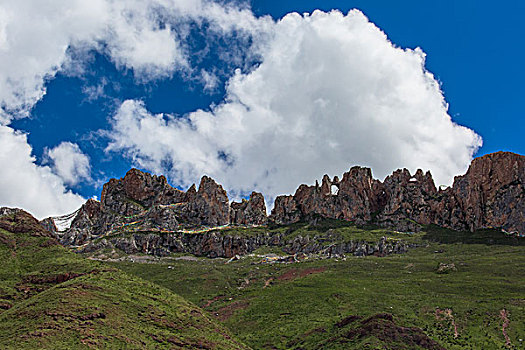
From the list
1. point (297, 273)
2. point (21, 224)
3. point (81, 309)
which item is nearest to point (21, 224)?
point (21, 224)

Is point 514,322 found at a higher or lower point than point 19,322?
lower

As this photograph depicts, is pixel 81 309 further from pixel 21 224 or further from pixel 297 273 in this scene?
pixel 297 273

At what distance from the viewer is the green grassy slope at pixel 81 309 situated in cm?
4347

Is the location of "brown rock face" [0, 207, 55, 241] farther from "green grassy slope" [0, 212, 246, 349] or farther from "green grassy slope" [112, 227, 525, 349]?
"green grassy slope" [112, 227, 525, 349]

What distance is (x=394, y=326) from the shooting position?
70.6 metres

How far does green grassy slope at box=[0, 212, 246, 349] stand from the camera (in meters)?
43.5

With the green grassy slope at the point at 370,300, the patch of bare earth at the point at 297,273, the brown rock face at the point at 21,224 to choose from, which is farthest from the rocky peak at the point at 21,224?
the patch of bare earth at the point at 297,273

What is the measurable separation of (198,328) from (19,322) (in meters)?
25.6

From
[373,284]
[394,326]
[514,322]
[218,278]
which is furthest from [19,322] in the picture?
[218,278]

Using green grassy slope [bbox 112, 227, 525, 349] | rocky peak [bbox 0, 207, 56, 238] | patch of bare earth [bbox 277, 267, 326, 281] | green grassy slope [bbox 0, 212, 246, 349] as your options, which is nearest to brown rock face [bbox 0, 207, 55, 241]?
rocky peak [bbox 0, 207, 56, 238]

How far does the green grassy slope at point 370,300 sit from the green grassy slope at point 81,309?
26.3m

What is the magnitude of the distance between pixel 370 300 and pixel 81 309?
3019 inches

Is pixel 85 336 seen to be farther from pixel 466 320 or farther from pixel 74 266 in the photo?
pixel 466 320

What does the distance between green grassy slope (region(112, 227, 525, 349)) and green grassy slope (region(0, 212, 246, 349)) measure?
26251 mm
